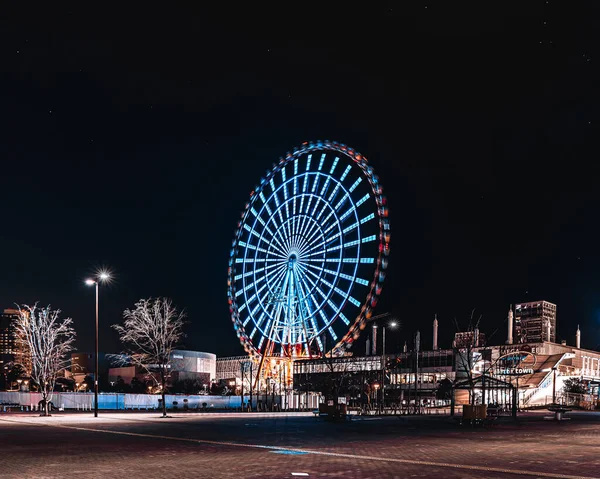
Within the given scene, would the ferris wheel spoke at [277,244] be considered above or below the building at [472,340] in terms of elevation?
above

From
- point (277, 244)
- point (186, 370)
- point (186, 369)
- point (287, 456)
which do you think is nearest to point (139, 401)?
point (277, 244)

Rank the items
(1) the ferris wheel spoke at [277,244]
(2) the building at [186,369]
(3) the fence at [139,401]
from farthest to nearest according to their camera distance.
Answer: (2) the building at [186,369] < (1) the ferris wheel spoke at [277,244] < (3) the fence at [139,401]

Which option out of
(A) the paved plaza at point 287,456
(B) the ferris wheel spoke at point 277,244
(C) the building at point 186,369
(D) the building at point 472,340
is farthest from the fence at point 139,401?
(C) the building at point 186,369

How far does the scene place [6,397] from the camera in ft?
190

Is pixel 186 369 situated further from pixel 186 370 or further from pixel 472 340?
pixel 472 340

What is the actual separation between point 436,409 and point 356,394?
21.7 metres

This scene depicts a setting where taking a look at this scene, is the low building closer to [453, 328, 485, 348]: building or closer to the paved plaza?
[453, 328, 485, 348]: building

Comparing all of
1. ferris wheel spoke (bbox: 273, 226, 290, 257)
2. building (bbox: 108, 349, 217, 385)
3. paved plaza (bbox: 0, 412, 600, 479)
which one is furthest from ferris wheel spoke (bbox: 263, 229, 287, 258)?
building (bbox: 108, 349, 217, 385)

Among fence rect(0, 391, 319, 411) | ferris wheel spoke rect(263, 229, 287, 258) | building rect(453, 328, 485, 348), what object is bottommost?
fence rect(0, 391, 319, 411)

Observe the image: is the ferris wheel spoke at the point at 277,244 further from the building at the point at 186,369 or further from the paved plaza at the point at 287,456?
the building at the point at 186,369

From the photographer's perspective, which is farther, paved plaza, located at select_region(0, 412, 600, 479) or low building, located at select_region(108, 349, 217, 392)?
low building, located at select_region(108, 349, 217, 392)

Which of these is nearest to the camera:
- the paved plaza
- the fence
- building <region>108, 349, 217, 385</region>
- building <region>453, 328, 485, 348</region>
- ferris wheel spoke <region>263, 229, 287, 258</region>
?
the paved plaza

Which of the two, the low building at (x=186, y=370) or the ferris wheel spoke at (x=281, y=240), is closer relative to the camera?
the ferris wheel spoke at (x=281, y=240)

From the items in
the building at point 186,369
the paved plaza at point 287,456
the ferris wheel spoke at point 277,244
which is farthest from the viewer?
the building at point 186,369
